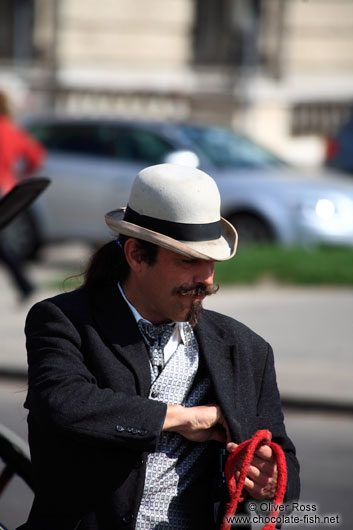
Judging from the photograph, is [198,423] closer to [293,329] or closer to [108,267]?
[108,267]

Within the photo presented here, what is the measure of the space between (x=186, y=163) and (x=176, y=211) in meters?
10.5

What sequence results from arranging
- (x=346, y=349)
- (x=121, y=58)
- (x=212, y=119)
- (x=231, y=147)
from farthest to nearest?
(x=121, y=58) → (x=212, y=119) → (x=231, y=147) → (x=346, y=349)

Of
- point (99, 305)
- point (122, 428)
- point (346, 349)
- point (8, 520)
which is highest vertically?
point (99, 305)

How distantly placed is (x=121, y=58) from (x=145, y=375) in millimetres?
27297

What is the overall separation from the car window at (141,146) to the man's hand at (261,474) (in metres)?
10.7

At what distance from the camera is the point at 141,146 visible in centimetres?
1371

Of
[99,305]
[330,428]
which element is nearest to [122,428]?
[99,305]

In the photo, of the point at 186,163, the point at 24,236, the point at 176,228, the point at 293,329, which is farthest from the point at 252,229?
the point at 176,228

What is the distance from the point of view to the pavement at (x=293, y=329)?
773 cm

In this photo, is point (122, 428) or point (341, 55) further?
point (341, 55)

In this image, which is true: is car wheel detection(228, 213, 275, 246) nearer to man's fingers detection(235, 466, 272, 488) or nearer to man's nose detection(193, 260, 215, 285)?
man's nose detection(193, 260, 215, 285)

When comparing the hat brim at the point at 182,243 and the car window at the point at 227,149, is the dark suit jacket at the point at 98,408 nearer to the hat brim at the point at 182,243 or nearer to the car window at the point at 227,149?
the hat brim at the point at 182,243

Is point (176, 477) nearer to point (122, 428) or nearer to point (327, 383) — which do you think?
point (122, 428)

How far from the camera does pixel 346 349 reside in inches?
351
